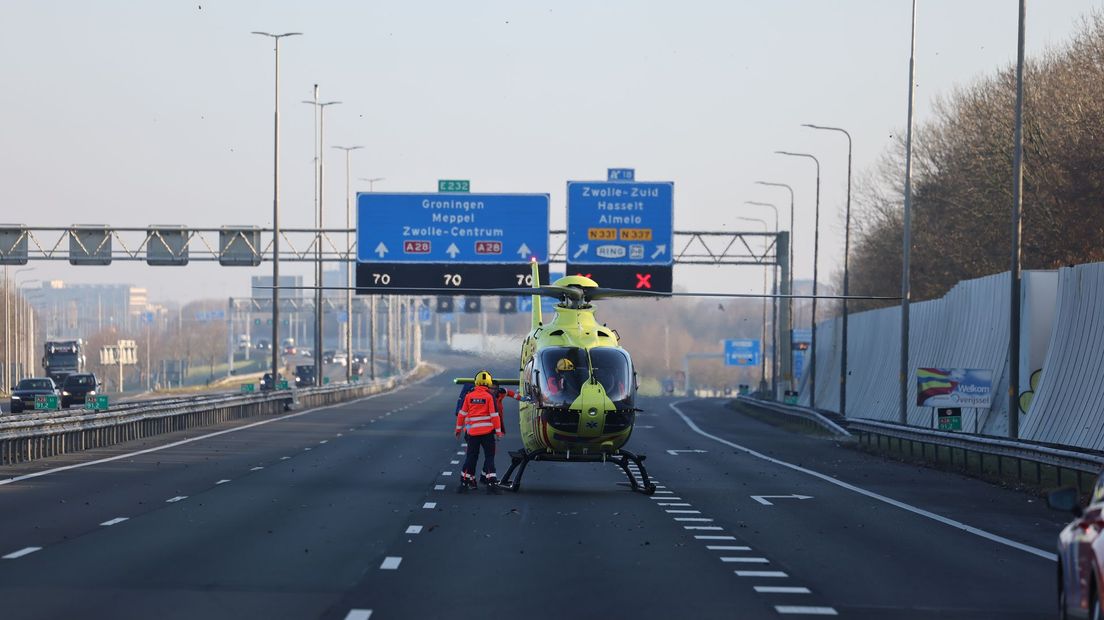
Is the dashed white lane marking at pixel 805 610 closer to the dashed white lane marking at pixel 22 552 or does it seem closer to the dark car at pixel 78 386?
the dashed white lane marking at pixel 22 552

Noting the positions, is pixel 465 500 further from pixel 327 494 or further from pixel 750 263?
pixel 750 263

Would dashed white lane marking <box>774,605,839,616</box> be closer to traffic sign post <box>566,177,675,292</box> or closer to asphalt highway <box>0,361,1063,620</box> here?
asphalt highway <box>0,361,1063,620</box>

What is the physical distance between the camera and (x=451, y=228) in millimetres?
50156

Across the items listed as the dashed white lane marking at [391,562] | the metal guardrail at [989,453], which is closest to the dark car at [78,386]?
the metal guardrail at [989,453]

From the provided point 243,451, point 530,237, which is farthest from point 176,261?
point 243,451

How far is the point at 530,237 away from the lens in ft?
165

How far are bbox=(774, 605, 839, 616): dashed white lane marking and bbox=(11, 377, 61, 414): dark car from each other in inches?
1997

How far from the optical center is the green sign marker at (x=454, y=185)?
166ft

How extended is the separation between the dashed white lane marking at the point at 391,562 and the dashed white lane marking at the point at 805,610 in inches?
159

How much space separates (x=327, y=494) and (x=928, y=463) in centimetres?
1509

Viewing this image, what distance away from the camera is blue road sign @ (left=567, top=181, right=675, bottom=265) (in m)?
50.0

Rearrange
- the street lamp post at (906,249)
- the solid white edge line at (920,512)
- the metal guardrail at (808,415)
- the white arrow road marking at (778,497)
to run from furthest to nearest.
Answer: the metal guardrail at (808,415) → the street lamp post at (906,249) → the white arrow road marking at (778,497) → the solid white edge line at (920,512)

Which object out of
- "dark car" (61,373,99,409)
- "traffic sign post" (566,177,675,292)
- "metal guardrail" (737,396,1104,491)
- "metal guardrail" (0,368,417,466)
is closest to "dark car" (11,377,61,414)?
"dark car" (61,373,99,409)

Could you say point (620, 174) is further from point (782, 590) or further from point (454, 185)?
point (782, 590)
